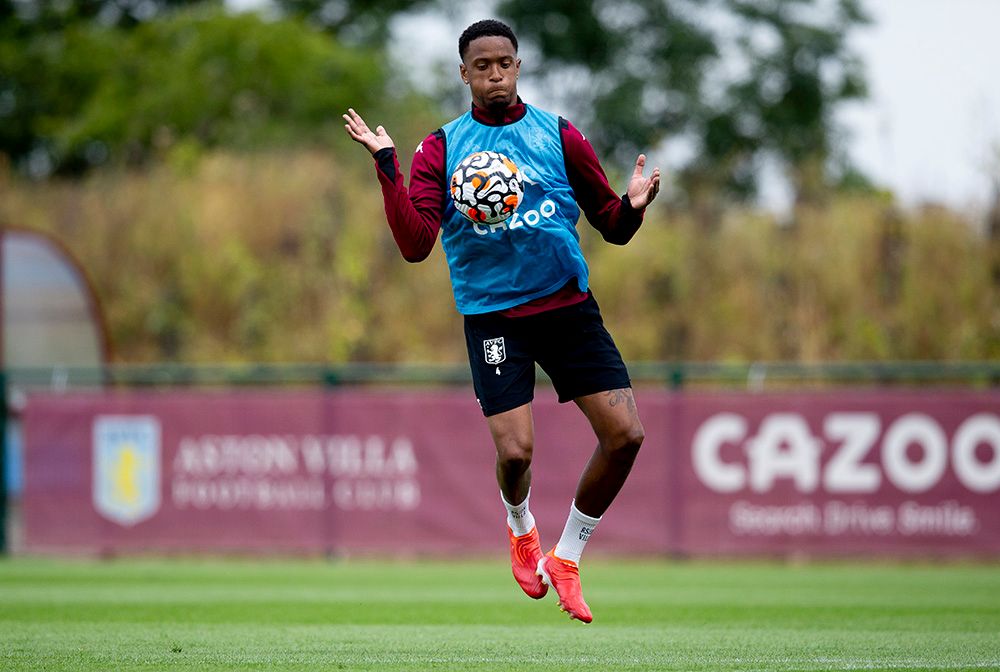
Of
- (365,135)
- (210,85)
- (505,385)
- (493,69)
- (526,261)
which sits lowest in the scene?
(505,385)

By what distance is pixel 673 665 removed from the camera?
5926 mm

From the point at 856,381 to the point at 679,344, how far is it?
3180 mm

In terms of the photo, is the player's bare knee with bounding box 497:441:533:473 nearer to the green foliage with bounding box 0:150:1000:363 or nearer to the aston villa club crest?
the aston villa club crest

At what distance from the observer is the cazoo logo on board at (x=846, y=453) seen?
45.2 ft

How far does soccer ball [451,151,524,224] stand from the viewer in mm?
6465

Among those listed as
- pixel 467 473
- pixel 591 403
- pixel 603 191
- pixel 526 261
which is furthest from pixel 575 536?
pixel 467 473

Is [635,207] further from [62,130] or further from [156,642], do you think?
[62,130]

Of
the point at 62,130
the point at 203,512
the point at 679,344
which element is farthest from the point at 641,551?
the point at 62,130

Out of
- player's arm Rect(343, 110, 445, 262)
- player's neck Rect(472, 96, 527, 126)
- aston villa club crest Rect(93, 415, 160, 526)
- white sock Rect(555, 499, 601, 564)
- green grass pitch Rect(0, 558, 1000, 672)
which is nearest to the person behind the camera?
green grass pitch Rect(0, 558, 1000, 672)

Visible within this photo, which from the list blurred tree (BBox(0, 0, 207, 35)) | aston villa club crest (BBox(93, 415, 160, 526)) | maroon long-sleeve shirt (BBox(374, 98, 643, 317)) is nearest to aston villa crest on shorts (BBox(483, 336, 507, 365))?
maroon long-sleeve shirt (BBox(374, 98, 643, 317))

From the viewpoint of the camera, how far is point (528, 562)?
7.00 meters

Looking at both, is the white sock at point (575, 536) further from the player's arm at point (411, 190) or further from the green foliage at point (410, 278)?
the green foliage at point (410, 278)

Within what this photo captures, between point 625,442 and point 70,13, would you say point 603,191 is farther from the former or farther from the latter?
point 70,13

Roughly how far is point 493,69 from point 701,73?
2494 cm
